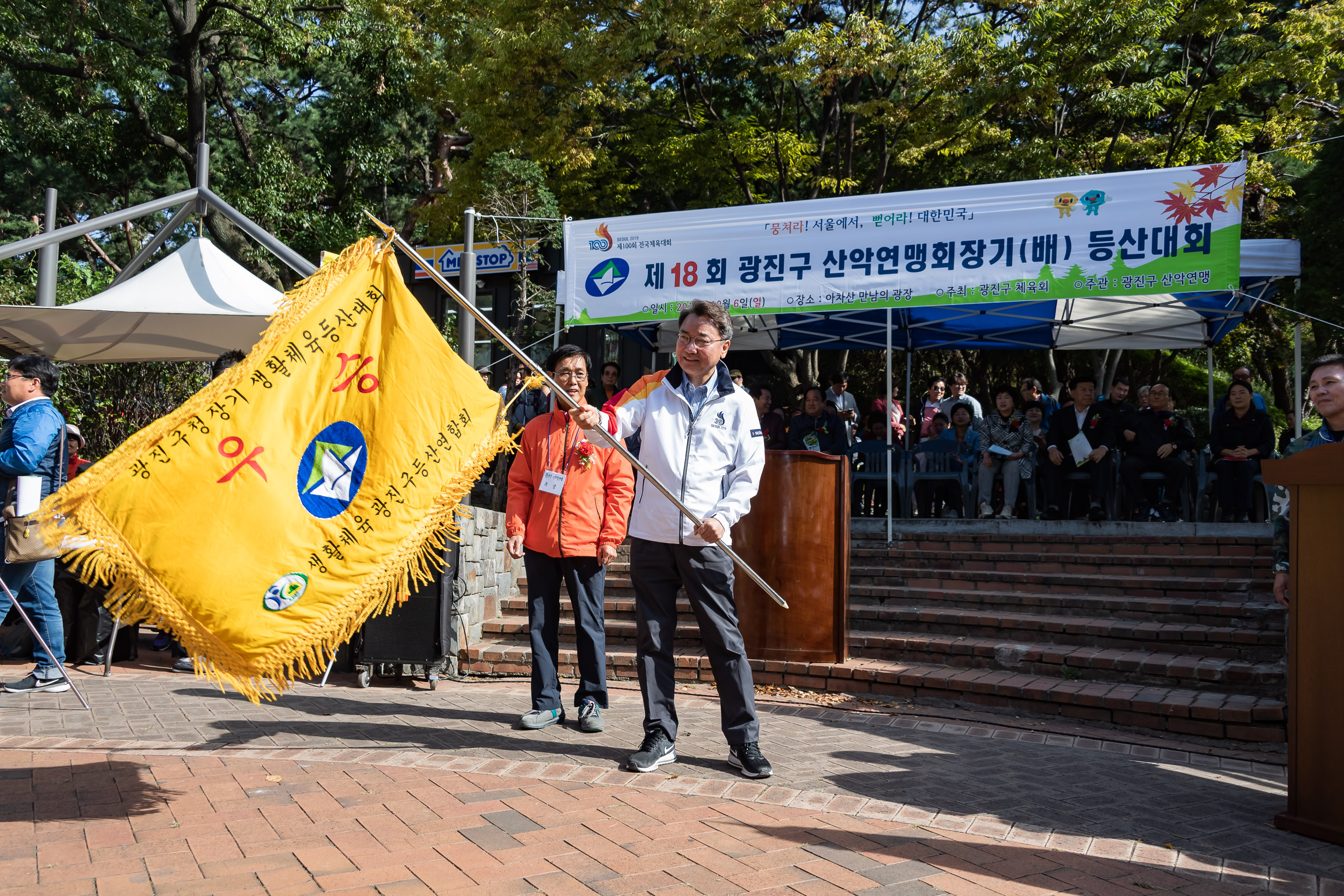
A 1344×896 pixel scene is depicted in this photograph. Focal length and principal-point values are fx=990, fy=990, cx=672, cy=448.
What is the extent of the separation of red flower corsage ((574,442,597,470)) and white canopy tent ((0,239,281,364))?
3.75 meters

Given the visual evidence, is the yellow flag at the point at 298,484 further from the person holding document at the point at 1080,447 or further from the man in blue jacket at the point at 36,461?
the person holding document at the point at 1080,447

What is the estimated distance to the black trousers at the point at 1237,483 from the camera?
358 inches

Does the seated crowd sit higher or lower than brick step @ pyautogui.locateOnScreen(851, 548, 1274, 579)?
higher

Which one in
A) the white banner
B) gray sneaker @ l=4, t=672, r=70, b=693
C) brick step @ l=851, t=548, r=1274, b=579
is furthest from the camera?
the white banner

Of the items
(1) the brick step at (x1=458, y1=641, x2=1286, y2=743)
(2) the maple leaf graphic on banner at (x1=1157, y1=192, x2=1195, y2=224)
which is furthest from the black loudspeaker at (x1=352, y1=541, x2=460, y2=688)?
(2) the maple leaf graphic on banner at (x1=1157, y1=192, x2=1195, y2=224)

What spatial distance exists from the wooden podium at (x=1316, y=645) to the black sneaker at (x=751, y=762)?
2.05 meters

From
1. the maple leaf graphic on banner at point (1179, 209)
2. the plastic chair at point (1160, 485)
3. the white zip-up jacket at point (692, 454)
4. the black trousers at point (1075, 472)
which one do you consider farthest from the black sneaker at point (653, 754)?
the plastic chair at point (1160, 485)

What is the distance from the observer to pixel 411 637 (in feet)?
21.6

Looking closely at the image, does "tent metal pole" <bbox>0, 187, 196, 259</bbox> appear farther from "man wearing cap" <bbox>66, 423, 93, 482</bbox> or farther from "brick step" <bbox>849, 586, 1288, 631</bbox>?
"brick step" <bbox>849, 586, 1288, 631</bbox>

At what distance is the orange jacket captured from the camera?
17.2 feet

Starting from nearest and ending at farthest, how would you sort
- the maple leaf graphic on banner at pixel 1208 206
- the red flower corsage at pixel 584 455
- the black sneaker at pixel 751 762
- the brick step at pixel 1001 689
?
the black sneaker at pixel 751 762, the red flower corsage at pixel 584 455, the brick step at pixel 1001 689, the maple leaf graphic on banner at pixel 1208 206


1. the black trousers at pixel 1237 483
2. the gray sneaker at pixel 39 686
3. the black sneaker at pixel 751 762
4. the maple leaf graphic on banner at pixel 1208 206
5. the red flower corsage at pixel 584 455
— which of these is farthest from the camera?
the black trousers at pixel 1237 483

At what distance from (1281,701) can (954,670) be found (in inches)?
74.4

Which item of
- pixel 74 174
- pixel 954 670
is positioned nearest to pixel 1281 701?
pixel 954 670
